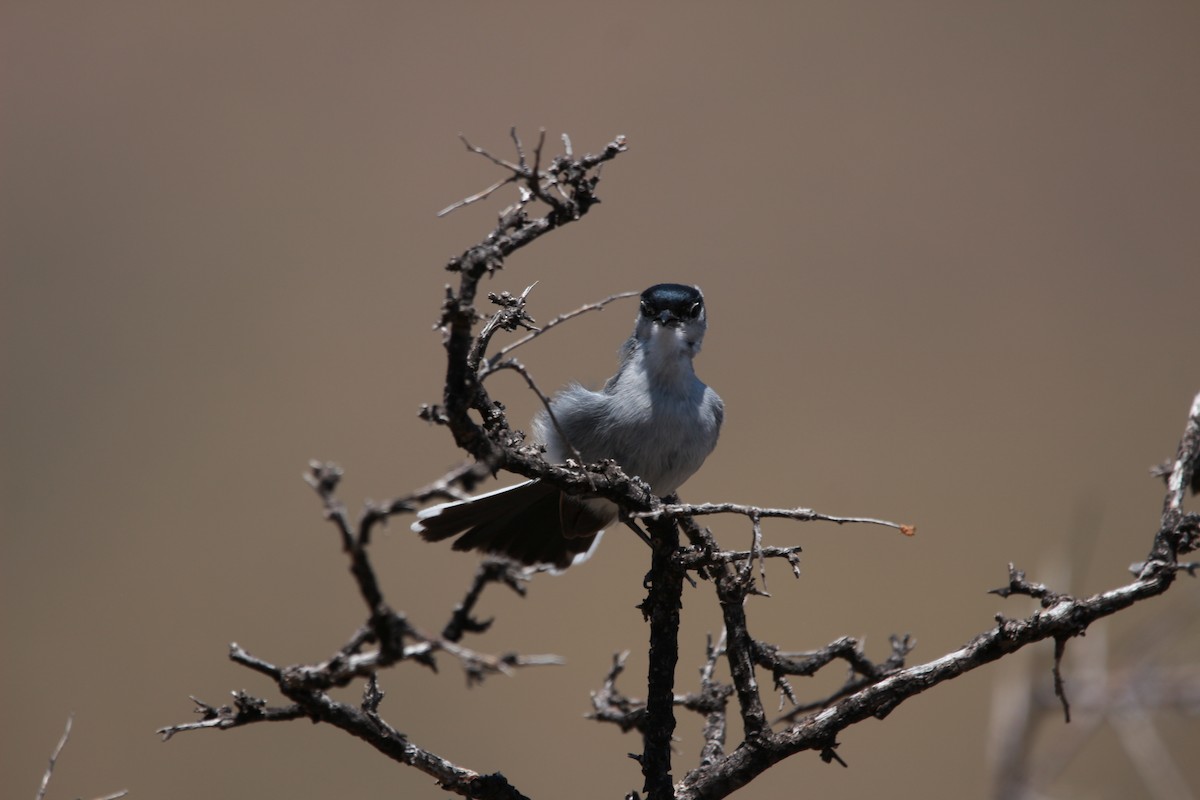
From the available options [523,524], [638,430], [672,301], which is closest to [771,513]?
[638,430]

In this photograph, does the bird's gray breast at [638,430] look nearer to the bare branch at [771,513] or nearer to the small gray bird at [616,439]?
the small gray bird at [616,439]

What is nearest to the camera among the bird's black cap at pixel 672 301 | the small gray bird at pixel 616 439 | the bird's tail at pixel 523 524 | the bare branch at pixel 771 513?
the bare branch at pixel 771 513

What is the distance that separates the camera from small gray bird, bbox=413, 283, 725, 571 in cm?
387

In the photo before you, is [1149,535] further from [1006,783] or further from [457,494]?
[457,494]

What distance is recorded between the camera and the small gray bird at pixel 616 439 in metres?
3.87

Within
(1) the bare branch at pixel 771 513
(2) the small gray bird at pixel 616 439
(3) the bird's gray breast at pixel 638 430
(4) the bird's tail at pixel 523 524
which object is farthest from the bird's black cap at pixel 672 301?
(1) the bare branch at pixel 771 513

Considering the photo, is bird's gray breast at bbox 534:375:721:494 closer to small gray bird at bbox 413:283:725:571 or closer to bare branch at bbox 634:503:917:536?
Answer: small gray bird at bbox 413:283:725:571

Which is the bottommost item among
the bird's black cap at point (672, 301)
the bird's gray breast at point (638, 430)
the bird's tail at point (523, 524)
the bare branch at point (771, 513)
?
the bare branch at point (771, 513)

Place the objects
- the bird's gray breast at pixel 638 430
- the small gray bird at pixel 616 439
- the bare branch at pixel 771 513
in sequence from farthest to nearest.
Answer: the bird's gray breast at pixel 638 430 → the small gray bird at pixel 616 439 → the bare branch at pixel 771 513

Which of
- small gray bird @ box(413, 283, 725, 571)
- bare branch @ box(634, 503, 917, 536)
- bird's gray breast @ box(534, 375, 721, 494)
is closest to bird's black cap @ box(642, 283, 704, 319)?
small gray bird @ box(413, 283, 725, 571)

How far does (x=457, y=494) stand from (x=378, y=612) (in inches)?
7.6

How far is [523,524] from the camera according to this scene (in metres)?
4.10

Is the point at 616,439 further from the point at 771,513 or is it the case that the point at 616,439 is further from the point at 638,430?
the point at 771,513

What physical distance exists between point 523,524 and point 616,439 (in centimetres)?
52
